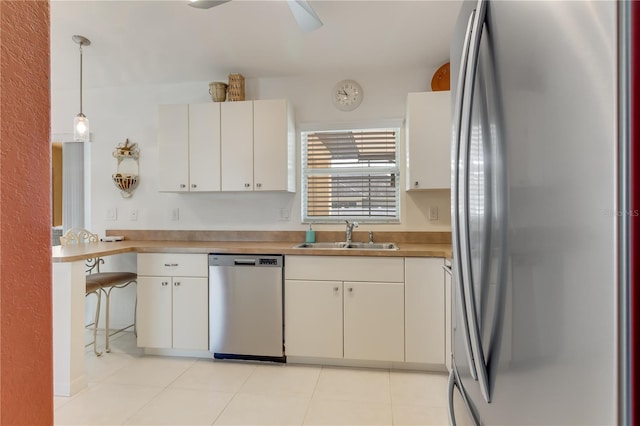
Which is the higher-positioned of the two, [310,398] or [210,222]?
[210,222]

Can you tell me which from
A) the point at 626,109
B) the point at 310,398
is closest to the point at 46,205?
the point at 626,109

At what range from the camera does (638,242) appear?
0.32m

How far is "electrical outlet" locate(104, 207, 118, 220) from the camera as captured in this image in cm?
335

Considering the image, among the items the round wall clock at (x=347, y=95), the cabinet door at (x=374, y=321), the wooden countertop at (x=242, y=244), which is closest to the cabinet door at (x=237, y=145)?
the wooden countertop at (x=242, y=244)

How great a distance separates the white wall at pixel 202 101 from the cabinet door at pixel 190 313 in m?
0.74

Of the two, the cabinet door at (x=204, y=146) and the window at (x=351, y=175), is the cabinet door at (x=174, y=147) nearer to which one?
the cabinet door at (x=204, y=146)

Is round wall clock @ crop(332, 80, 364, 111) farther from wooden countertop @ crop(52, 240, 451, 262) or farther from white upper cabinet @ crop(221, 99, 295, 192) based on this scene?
wooden countertop @ crop(52, 240, 451, 262)

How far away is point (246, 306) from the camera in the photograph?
2.50 metres

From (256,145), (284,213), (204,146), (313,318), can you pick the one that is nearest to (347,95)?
(256,145)

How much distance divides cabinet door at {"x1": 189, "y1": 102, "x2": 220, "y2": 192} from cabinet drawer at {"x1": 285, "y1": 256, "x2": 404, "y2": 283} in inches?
41.4

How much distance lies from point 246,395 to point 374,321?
990 mm

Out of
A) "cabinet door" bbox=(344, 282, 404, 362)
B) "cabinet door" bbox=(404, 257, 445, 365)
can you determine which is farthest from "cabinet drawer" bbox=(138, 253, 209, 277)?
"cabinet door" bbox=(404, 257, 445, 365)

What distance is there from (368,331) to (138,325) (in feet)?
6.02

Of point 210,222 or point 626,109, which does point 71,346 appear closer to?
point 210,222
